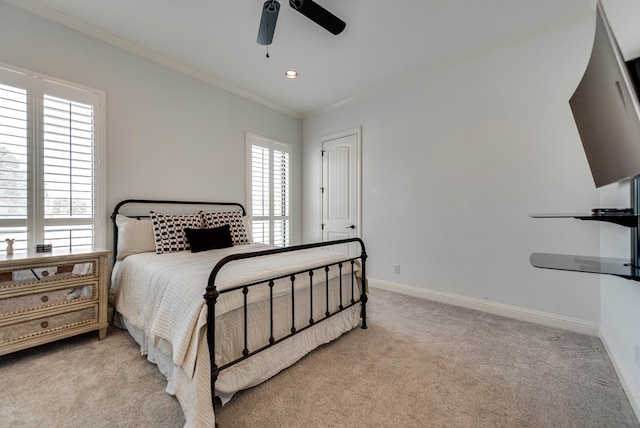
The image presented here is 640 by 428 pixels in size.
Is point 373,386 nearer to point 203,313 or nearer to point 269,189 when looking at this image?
point 203,313

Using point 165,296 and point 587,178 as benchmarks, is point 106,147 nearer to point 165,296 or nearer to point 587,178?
point 165,296

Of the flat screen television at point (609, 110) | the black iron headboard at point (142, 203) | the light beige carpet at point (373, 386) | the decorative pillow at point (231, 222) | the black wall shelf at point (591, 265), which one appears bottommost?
the light beige carpet at point (373, 386)

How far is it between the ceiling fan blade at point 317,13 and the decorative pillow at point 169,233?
2.27 metres

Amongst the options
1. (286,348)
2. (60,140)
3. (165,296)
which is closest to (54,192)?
(60,140)

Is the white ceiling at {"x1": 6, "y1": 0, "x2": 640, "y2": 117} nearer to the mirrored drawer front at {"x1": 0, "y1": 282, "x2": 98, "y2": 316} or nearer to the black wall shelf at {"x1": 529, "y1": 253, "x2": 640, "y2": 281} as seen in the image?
the black wall shelf at {"x1": 529, "y1": 253, "x2": 640, "y2": 281}

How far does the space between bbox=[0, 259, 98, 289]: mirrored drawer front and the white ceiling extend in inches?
86.8

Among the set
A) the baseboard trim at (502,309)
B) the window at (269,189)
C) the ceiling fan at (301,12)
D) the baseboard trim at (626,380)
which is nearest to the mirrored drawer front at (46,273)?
the window at (269,189)

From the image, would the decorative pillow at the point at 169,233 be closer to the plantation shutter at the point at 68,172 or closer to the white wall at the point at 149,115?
the white wall at the point at 149,115

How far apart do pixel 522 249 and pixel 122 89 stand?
174 inches

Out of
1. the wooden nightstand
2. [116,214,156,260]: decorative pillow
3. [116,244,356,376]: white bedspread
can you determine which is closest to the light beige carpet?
the wooden nightstand

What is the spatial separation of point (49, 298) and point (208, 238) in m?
1.24

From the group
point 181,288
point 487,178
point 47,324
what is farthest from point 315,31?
point 47,324

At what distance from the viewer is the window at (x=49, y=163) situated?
221 cm

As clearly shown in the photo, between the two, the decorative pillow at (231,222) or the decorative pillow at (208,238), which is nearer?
the decorative pillow at (208,238)
